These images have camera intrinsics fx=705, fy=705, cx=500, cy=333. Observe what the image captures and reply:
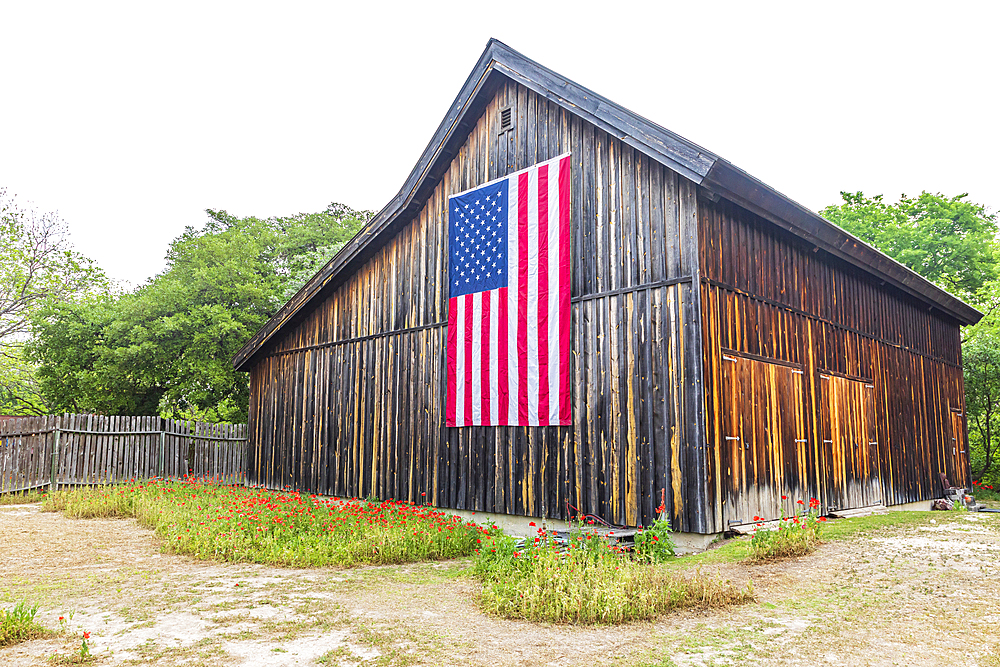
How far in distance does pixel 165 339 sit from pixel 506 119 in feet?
49.1

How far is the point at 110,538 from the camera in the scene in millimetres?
10977

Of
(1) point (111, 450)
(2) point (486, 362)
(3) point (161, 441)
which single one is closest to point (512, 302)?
(2) point (486, 362)

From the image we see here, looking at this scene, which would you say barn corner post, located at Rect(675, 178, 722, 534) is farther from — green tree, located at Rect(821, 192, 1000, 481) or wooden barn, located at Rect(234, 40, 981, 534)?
green tree, located at Rect(821, 192, 1000, 481)

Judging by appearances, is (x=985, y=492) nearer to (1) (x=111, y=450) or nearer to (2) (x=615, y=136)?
(2) (x=615, y=136)

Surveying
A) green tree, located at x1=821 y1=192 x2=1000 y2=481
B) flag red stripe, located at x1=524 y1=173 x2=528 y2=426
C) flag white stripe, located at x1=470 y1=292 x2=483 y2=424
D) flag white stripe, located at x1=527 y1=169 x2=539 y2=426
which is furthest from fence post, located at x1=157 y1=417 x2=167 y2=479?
green tree, located at x1=821 y1=192 x2=1000 y2=481

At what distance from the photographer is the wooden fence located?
1634 centimetres

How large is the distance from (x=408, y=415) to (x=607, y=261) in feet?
17.0

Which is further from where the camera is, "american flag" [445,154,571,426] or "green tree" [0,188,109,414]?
"green tree" [0,188,109,414]

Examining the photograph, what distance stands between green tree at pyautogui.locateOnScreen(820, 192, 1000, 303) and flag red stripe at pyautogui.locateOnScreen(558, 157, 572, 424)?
2394 cm

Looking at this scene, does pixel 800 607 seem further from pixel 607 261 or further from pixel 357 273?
pixel 357 273

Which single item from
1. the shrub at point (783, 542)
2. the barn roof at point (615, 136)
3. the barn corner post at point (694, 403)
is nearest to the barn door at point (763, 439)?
the barn corner post at point (694, 403)

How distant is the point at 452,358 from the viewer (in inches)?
493

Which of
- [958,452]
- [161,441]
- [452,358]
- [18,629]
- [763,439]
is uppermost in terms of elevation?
[452,358]

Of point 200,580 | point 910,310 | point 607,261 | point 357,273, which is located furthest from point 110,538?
point 910,310
